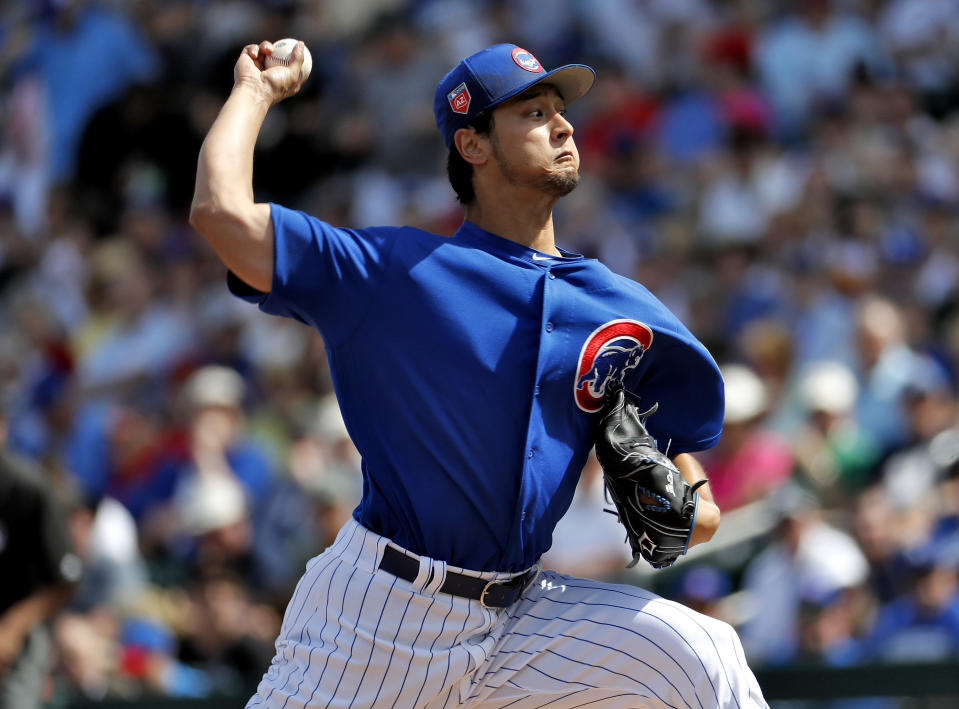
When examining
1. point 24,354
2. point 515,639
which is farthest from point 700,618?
point 24,354

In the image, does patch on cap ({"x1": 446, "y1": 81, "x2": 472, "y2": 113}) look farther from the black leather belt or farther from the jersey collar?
the black leather belt

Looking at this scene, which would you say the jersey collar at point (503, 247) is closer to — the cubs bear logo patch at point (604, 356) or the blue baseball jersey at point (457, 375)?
the blue baseball jersey at point (457, 375)

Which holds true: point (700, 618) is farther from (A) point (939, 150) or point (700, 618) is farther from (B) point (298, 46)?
(A) point (939, 150)

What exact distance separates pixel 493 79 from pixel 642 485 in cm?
110

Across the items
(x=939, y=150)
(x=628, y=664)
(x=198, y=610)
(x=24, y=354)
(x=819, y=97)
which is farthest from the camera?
(x=24, y=354)

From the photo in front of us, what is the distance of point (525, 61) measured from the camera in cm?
362

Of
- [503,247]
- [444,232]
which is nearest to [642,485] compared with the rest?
[503,247]

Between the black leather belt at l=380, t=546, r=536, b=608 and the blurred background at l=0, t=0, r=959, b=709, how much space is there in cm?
275

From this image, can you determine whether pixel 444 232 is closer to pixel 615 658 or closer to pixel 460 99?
pixel 460 99

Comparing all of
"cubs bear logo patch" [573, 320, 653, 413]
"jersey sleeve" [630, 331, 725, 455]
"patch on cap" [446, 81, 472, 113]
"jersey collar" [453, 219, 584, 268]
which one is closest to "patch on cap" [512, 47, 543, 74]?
"patch on cap" [446, 81, 472, 113]

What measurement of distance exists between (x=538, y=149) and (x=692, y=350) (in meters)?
0.65

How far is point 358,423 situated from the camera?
3400 mm

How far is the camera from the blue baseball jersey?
10.8ft

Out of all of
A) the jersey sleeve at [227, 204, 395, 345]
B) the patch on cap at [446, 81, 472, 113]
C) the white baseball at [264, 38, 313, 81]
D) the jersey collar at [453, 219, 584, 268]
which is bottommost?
the jersey collar at [453, 219, 584, 268]
